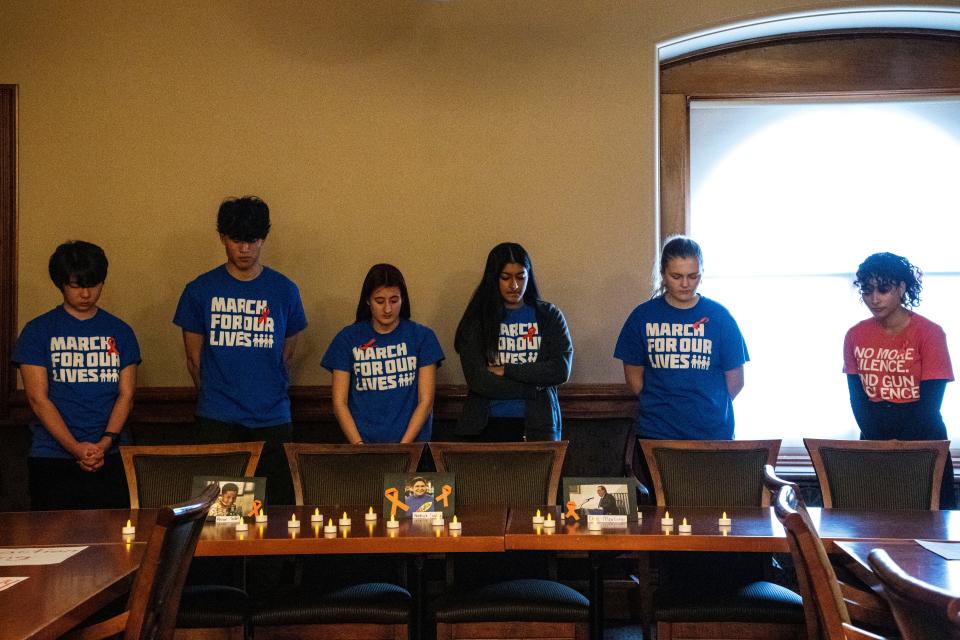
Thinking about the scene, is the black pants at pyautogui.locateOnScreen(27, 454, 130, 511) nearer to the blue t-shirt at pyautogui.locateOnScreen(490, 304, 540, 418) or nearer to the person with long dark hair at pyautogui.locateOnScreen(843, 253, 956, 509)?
the blue t-shirt at pyautogui.locateOnScreen(490, 304, 540, 418)

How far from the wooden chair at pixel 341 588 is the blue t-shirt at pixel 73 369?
1044 millimetres

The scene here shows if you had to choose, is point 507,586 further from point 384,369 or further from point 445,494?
point 384,369

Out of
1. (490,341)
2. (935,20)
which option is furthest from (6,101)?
(935,20)

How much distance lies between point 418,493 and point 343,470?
0.57 meters

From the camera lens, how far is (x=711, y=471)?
370cm

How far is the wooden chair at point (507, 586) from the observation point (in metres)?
3.17

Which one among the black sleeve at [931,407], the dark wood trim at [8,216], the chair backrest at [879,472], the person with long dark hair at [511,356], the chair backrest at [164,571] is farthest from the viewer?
the dark wood trim at [8,216]

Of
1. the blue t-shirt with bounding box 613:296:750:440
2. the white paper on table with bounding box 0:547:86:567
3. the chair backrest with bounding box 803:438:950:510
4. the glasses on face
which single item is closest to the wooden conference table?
the white paper on table with bounding box 0:547:86:567

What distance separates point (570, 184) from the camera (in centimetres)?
525

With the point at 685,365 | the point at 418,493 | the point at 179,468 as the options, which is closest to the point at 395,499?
the point at 418,493

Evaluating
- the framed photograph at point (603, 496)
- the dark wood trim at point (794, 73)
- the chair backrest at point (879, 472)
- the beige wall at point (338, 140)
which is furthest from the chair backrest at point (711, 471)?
the dark wood trim at point (794, 73)

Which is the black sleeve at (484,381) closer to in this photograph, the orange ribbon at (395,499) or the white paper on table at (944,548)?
the orange ribbon at (395,499)

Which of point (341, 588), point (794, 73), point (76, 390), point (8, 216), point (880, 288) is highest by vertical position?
point (794, 73)

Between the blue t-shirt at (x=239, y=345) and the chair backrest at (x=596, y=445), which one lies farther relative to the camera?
the chair backrest at (x=596, y=445)
